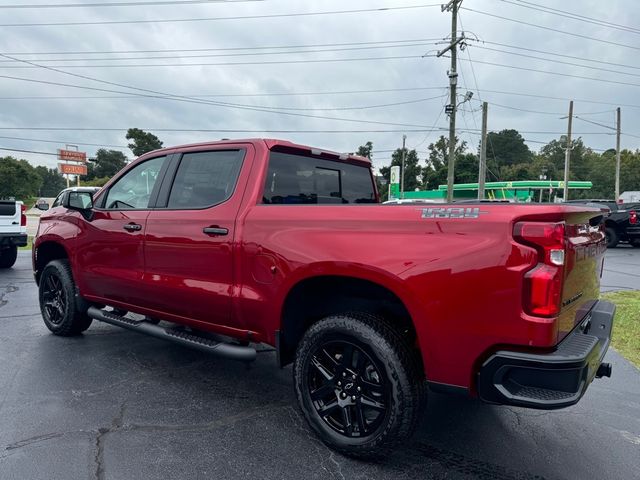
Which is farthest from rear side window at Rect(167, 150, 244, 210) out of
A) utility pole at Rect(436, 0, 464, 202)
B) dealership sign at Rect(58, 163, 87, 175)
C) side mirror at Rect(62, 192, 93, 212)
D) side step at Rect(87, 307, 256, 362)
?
dealership sign at Rect(58, 163, 87, 175)

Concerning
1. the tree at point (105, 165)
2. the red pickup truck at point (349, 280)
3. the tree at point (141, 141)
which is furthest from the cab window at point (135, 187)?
the tree at point (105, 165)

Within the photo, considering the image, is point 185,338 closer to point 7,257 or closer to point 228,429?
point 228,429

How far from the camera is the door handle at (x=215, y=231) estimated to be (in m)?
3.25

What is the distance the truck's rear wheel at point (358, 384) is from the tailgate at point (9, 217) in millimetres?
9522

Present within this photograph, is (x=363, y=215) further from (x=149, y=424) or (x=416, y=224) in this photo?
(x=149, y=424)

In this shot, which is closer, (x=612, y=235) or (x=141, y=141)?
(x=612, y=235)

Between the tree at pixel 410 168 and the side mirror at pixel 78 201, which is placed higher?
the tree at pixel 410 168

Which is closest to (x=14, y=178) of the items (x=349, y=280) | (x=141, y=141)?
(x=141, y=141)

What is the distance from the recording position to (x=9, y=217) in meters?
9.85

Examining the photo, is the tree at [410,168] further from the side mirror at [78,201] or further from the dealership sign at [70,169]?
the side mirror at [78,201]

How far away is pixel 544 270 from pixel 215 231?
214 cm

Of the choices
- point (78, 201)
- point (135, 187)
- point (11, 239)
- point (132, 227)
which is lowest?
point (11, 239)

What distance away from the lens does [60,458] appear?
2695mm

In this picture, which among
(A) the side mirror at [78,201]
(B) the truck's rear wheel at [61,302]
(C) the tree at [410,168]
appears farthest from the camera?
(C) the tree at [410,168]
